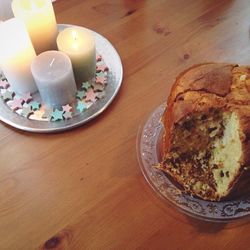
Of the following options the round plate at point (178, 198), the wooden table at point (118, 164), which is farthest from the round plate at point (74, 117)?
the round plate at point (178, 198)

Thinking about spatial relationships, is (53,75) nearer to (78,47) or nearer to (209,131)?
(78,47)

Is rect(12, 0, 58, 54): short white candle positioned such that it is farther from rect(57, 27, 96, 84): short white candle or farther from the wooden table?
the wooden table

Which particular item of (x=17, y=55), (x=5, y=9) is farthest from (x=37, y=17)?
(x=5, y=9)

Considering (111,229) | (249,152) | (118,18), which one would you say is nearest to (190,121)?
(249,152)

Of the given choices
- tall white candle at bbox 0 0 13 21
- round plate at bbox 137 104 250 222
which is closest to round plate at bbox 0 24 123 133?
round plate at bbox 137 104 250 222

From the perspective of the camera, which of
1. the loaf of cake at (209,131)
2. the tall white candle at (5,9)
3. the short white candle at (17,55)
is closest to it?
the loaf of cake at (209,131)

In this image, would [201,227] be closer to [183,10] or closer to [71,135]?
[71,135]

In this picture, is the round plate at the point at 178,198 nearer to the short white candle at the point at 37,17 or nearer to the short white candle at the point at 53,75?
the short white candle at the point at 53,75
